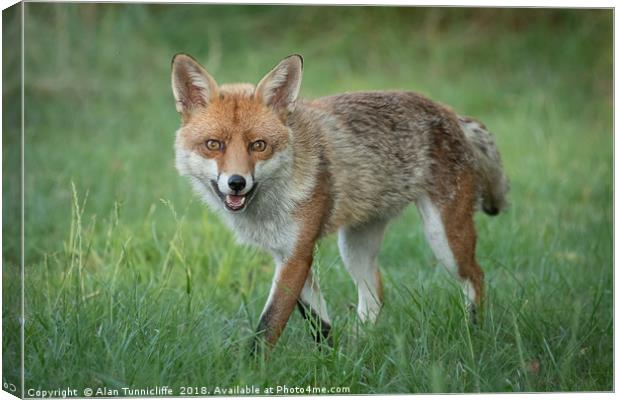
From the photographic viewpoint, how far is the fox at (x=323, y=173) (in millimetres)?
5090

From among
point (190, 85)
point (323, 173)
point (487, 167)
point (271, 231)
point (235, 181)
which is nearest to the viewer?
point (235, 181)

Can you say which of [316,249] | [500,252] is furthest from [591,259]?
[316,249]

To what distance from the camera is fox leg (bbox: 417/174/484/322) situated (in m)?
5.90

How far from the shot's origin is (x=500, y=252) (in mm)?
7121

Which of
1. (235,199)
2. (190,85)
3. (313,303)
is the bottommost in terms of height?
(313,303)

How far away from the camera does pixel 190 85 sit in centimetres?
516

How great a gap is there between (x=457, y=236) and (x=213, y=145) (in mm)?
1711

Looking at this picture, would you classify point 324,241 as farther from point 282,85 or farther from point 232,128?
point 232,128

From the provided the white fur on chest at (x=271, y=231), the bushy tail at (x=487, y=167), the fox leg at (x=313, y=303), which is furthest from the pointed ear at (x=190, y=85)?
the bushy tail at (x=487, y=167)

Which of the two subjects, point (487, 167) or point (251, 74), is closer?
point (487, 167)

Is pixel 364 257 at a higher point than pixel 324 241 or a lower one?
higher

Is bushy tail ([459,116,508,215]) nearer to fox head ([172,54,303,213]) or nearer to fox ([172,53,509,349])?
fox ([172,53,509,349])

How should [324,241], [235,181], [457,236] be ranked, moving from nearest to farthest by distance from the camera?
[235,181] → [457,236] → [324,241]

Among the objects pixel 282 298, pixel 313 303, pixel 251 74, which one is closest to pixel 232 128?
pixel 282 298
